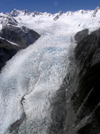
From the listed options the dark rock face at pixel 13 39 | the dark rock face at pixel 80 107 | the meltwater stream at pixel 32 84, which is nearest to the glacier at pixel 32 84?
the meltwater stream at pixel 32 84

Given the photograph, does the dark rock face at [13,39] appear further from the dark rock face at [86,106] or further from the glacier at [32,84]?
the dark rock face at [86,106]

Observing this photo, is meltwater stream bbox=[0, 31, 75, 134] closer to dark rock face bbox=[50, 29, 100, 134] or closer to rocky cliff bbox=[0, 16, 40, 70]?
dark rock face bbox=[50, 29, 100, 134]

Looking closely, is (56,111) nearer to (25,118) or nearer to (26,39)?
(25,118)

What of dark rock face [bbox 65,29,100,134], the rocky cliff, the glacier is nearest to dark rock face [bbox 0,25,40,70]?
the rocky cliff

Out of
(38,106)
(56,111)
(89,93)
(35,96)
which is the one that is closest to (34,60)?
(35,96)

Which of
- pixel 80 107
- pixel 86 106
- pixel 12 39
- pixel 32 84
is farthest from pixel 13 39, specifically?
pixel 86 106

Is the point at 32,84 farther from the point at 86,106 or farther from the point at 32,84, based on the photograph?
the point at 86,106
